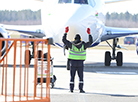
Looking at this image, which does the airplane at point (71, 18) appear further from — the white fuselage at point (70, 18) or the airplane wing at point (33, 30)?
the airplane wing at point (33, 30)

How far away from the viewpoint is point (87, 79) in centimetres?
1202

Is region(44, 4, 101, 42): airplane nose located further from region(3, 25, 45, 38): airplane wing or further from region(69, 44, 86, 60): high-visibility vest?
region(3, 25, 45, 38): airplane wing

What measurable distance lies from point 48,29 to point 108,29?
4.89m

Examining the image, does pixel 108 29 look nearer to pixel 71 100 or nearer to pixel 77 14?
pixel 77 14

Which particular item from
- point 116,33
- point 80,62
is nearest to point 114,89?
point 80,62

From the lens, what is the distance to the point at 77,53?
951cm

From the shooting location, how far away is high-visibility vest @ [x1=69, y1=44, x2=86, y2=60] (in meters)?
9.45

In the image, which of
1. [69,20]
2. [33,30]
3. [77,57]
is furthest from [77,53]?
[33,30]

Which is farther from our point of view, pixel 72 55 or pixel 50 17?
pixel 50 17

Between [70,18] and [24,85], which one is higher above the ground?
[70,18]

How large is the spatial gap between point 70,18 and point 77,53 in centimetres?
340

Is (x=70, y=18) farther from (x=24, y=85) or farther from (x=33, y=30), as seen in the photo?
(x=24, y=85)

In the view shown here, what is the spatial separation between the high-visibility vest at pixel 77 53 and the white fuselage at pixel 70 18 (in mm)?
3174

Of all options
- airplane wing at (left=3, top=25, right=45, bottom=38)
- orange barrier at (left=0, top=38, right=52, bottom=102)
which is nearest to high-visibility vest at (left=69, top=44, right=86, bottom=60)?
orange barrier at (left=0, top=38, right=52, bottom=102)
